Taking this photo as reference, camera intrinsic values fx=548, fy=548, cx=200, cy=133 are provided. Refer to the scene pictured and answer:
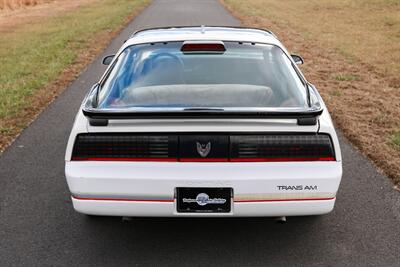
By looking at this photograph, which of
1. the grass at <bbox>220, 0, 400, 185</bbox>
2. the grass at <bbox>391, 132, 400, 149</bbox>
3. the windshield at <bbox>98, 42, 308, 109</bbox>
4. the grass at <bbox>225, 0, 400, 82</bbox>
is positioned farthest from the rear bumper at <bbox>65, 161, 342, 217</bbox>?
the grass at <bbox>225, 0, 400, 82</bbox>

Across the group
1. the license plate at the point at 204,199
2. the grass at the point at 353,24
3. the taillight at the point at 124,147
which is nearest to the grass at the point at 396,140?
the license plate at the point at 204,199

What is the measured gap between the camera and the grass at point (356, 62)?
6570 mm

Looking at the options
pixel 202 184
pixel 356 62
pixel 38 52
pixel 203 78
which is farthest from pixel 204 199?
pixel 38 52

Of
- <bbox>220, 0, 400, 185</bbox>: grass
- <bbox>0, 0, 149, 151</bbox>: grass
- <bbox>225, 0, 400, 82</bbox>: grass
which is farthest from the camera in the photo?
<bbox>225, 0, 400, 82</bbox>: grass

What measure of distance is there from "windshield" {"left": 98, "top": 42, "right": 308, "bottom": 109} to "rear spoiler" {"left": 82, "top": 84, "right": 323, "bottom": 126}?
46 centimetres

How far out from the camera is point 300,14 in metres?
25.6

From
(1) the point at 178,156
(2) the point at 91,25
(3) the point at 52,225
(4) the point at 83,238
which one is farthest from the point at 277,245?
(2) the point at 91,25

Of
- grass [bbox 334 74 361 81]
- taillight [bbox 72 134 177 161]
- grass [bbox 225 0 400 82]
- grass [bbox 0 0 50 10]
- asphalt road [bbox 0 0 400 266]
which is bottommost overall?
grass [bbox 0 0 50 10]

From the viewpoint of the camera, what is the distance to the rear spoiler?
337cm

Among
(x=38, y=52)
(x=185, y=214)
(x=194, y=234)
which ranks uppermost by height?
(x=185, y=214)

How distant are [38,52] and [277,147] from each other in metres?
11.2

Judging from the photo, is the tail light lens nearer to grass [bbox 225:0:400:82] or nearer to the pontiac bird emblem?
the pontiac bird emblem

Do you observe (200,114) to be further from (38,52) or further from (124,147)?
(38,52)

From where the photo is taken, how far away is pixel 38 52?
13.6 metres
